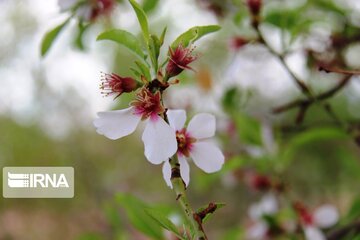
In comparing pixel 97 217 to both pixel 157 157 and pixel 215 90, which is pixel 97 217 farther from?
pixel 157 157

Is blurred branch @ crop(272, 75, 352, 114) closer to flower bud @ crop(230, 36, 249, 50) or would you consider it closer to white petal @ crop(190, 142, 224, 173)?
flower bud @ crop(230, 36, 249, 50)

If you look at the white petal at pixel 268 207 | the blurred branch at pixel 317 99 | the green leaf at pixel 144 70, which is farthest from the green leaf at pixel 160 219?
the white petal at pixel 268 207

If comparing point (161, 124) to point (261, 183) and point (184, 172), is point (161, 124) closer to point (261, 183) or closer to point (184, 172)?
point (184, 172)

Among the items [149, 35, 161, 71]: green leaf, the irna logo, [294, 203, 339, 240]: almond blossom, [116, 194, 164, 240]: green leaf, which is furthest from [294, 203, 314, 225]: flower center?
[149, 35, 161, 71]: green leaf

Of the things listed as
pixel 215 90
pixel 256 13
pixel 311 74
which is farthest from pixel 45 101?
pixel 256 13

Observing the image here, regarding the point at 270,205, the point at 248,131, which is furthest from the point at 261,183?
the point at 248,131
